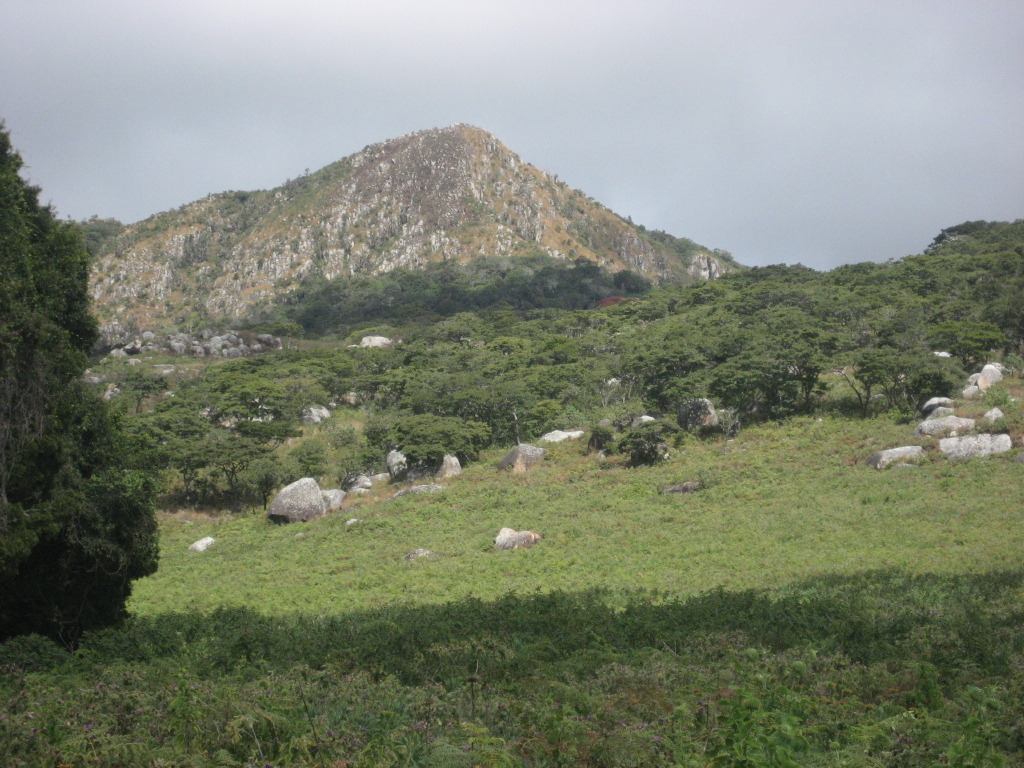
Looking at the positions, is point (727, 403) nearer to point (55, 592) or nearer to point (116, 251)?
point (55, 592)

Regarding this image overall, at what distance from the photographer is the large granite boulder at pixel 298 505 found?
3562cm

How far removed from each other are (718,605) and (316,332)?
109299mm

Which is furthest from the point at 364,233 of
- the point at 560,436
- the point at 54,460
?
the point at 54,460

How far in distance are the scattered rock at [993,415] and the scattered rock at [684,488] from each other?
11.5 m

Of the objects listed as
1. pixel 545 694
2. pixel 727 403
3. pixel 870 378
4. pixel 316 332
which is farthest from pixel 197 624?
pixel 316 332

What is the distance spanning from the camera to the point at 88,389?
14.2 m

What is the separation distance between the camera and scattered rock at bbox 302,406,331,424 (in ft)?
184

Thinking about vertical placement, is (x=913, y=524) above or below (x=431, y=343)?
below

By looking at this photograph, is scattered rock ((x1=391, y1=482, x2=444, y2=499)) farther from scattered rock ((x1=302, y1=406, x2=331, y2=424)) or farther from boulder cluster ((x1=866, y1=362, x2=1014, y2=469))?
scattered rock ((x1=302, y1=406, x2=331, y2=424))

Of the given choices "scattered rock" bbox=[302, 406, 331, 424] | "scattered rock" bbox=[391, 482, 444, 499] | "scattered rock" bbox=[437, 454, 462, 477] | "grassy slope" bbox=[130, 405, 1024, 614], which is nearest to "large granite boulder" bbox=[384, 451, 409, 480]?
"scattered rock" bbox=[437, 454, 462, 477]

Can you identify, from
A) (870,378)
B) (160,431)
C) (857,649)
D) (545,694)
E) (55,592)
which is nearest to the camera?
(545,694)

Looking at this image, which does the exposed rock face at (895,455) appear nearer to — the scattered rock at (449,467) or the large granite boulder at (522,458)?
the large granite boulder at (522,458)

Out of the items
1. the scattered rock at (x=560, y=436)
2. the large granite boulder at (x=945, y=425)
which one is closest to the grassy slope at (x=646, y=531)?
the large granite boulder at (x=945, y=425)

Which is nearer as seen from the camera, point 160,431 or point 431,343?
point 160,431
